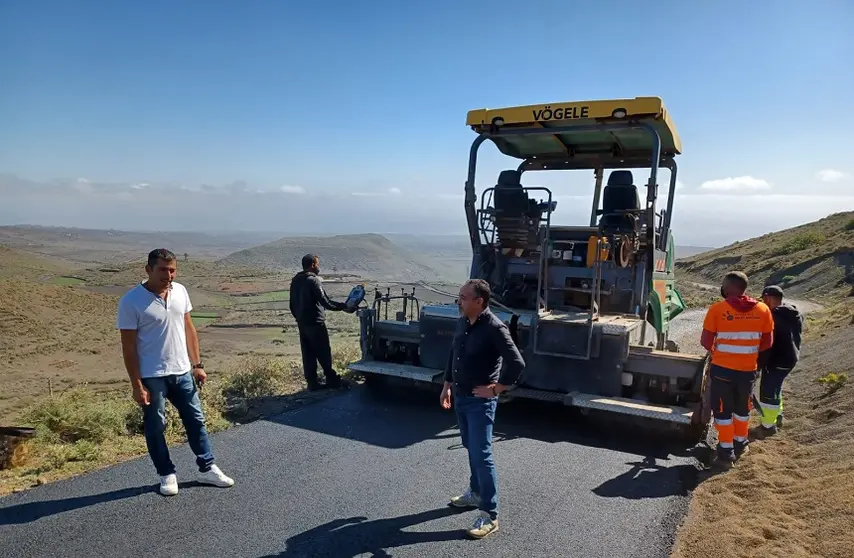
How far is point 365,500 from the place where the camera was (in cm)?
464

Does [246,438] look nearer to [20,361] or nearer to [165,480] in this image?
[165,480]

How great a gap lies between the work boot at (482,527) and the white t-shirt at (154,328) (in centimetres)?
246

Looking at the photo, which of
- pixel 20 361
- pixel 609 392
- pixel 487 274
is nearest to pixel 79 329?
pixel 20 361

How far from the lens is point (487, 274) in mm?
8320

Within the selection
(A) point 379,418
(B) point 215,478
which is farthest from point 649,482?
(B) point 215,478

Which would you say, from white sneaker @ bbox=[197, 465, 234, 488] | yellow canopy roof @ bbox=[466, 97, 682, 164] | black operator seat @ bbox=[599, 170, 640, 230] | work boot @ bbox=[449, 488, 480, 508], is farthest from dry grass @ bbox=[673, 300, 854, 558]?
yellow canopy roof @ bbox=[466, 97, 682, 164]

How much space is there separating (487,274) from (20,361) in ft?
60.3

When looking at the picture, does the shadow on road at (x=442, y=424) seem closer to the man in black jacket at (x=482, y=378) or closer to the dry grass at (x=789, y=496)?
the dry grass at (x=789, y=496)

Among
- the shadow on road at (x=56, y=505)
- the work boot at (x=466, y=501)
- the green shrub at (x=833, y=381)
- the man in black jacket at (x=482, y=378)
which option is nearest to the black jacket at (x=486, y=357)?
the man in black jacket at (x=482, y=378)

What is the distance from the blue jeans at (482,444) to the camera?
13.4ft

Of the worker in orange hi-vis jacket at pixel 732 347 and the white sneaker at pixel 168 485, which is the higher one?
the worker in orange hi-vis jacket at pixel 732 347

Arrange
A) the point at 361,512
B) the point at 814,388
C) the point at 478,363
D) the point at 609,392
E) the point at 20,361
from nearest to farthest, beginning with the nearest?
1. the point at 478,363
2. the point at 361,512
3. the point at 609,392
4. the point at 814,388
5. the point at 20,361

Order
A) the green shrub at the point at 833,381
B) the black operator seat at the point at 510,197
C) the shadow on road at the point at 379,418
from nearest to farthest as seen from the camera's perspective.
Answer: the shadow on road at the point at 379,418 → the green shrub at the point at 833,381 → the black operator seat at the point at 510,197

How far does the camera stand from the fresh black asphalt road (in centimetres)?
394
